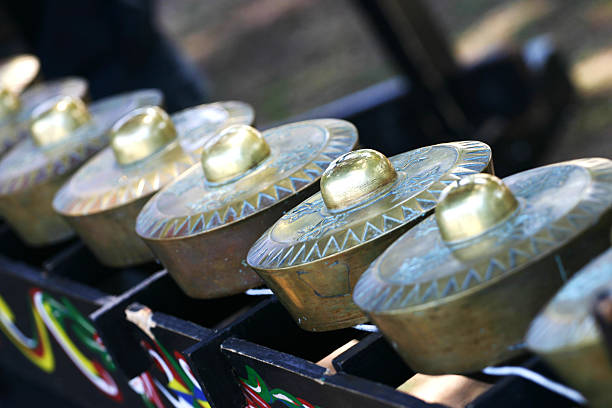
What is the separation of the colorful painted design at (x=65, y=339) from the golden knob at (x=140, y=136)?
0.32 meters

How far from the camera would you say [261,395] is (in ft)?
3.49

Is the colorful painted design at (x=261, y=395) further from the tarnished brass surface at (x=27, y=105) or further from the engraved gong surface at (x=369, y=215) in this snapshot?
the tarnished brass surface at (x=27, y=105)

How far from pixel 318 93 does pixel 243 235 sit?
440cm

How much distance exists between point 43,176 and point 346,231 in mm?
919

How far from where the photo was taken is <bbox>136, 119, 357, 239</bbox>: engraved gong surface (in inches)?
43.6

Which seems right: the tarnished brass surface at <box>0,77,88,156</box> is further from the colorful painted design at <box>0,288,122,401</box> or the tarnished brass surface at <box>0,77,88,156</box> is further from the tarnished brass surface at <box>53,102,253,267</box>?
the tarnished brass surface at <box>53,102,253,267</box>

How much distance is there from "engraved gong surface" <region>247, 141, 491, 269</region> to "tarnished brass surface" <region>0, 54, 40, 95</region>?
5.39ft

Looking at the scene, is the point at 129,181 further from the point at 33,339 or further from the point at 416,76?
the point at 416,76

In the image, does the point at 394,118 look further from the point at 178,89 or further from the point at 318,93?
the point at 318,93

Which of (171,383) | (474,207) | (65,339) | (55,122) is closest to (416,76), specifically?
(55,122)

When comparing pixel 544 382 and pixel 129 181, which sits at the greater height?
pixel 129 181

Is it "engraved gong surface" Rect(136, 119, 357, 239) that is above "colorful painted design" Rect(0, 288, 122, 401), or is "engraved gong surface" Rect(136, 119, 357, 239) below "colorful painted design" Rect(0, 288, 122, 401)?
above

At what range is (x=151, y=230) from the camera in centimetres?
119

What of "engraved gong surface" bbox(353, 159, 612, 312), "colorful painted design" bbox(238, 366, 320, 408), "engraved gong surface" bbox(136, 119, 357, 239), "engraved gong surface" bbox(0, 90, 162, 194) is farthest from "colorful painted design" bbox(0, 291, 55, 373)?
"engraved gong surface" bbox(353, 159, 612, 312)
